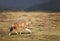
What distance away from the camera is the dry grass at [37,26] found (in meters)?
2.37

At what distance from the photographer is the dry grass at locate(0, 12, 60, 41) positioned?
2371mm

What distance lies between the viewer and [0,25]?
268 centimetres

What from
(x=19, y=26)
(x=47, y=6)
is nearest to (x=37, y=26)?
(x=19, y=26)

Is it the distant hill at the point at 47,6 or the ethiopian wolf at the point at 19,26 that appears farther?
the distant hill at the point at 47,6

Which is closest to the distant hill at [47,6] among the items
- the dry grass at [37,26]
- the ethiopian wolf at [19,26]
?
the dry grass at [37,26]

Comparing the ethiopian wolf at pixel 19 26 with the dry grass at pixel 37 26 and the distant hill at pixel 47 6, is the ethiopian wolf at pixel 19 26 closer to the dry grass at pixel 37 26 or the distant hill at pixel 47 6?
the dry grass at pixel 37 26

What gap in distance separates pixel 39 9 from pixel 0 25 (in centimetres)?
76

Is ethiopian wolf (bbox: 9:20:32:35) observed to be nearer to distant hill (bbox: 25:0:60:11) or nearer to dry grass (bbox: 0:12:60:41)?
dry grass (bbox: 0:12:60:41)

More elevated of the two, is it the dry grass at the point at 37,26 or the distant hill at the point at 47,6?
the distant hill at the point at 47,6

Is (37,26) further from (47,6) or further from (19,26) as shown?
(47,6)

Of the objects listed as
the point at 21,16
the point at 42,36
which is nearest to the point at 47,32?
the point at 42,36

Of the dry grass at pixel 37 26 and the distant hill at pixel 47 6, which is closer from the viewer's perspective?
the dry grass at pixel 37 26

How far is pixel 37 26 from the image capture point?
8.75 feet

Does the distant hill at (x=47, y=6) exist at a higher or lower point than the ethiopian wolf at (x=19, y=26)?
higher
